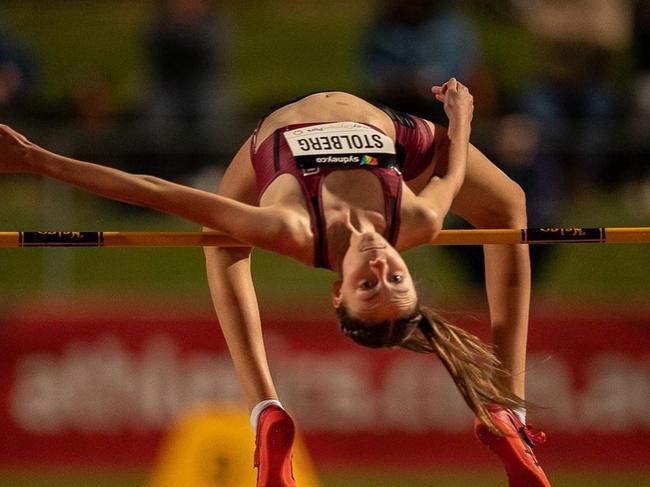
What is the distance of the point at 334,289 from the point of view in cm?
552

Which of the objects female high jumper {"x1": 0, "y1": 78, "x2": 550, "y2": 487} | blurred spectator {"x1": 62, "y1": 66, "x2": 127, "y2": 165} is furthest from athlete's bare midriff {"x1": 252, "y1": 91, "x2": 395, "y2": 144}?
blurred spectator {"x1": 62, "y1": 66, "x2": 127, "y2": 165}

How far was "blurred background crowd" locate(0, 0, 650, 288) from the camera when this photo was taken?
361 inches

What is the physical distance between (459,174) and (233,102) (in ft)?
16.8

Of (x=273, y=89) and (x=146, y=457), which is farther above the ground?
(x=273, y=89)

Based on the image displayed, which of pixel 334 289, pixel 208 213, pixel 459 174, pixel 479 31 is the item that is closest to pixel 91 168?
pixel 208 213

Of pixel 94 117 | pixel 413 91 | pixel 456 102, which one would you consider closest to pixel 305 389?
pixel 413 91

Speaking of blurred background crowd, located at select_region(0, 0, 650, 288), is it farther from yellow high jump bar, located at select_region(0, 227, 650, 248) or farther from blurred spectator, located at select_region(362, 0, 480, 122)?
yellow high jump bar, located at select_region(0, 227, 650, 248)

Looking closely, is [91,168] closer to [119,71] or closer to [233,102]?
[233,102]

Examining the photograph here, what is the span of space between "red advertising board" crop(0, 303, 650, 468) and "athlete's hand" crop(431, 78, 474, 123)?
275cm

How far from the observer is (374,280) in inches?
208

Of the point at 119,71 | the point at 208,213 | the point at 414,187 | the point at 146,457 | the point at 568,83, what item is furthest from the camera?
the point at 119,71

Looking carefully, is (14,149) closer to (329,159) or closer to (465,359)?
(329,159)

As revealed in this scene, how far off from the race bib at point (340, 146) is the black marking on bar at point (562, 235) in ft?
2.35

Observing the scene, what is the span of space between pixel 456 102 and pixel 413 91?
3.20 metres
